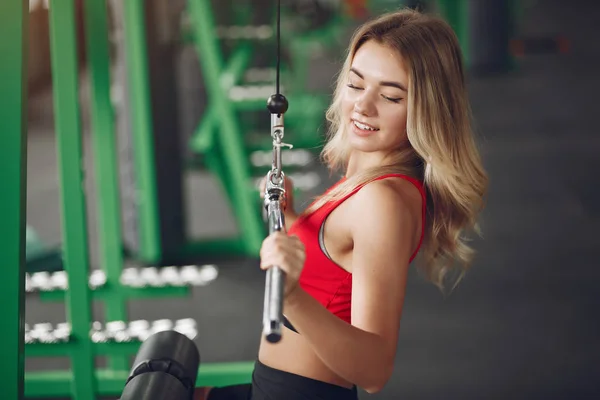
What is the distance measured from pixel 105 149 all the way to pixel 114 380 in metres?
0.87

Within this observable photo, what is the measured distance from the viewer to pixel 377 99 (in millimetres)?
1470

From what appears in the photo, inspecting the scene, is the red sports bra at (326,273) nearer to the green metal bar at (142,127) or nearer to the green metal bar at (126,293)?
the green metal bar at (126,293)

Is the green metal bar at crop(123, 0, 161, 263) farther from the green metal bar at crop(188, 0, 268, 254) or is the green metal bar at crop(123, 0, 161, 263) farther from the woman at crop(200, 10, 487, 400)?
the woman at crop(200, 10, 487, 400)

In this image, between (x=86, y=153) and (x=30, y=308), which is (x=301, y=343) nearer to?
(x=30, y=308)

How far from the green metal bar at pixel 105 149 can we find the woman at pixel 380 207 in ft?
4.65

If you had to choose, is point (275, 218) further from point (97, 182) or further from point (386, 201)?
point (97, 182)

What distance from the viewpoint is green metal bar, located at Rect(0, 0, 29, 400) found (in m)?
1.34

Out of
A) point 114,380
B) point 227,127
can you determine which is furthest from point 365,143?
point 227,127

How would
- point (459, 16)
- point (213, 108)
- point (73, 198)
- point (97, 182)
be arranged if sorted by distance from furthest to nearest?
point (459, 16)
point (213, 108)
point (97, 182)
point (73, 198)

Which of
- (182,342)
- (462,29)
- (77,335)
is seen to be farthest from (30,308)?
(462,29)

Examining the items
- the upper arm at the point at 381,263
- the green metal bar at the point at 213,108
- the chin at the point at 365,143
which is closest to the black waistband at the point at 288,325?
the upper arm at the point at 381,263

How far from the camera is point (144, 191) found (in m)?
4.19

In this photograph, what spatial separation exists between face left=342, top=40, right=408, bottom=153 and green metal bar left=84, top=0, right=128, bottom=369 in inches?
60.3

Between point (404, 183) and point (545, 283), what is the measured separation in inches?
107
